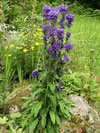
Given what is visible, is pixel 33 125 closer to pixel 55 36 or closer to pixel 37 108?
pixel 37 108

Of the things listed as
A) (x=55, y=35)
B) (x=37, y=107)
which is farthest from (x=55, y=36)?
(x=37, y=107)

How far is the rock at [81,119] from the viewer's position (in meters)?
2.45

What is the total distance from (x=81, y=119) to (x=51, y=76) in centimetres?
75

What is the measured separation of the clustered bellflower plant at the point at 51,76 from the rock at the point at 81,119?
0.10 metres

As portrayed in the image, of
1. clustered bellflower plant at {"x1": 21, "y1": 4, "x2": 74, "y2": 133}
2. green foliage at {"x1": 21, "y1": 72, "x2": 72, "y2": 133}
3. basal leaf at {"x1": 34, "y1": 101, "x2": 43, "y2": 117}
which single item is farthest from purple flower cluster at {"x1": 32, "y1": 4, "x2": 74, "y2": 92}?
basal leaf at {"x1": 34, "y1": 101, "x2": 43, "y2": 117}

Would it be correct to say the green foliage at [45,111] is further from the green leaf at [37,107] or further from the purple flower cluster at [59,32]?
the purple flower cluster at [59,32]

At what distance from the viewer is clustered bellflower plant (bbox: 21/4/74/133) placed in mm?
2020

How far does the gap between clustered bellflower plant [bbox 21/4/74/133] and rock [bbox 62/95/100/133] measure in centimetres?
10

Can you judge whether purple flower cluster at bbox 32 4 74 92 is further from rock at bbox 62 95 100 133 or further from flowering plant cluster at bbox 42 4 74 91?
rock at bbox 62 95 100 133

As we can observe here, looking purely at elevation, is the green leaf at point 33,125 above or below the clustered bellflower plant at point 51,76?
below

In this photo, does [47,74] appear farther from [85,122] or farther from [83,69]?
[83,69]

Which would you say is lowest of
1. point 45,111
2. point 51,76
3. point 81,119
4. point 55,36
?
point 81,119

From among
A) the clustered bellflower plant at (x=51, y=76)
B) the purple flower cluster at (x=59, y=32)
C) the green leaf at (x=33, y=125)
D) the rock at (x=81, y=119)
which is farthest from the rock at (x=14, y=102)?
the purple flower cluster at (x=59, y=32)

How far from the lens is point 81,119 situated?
2.51m
